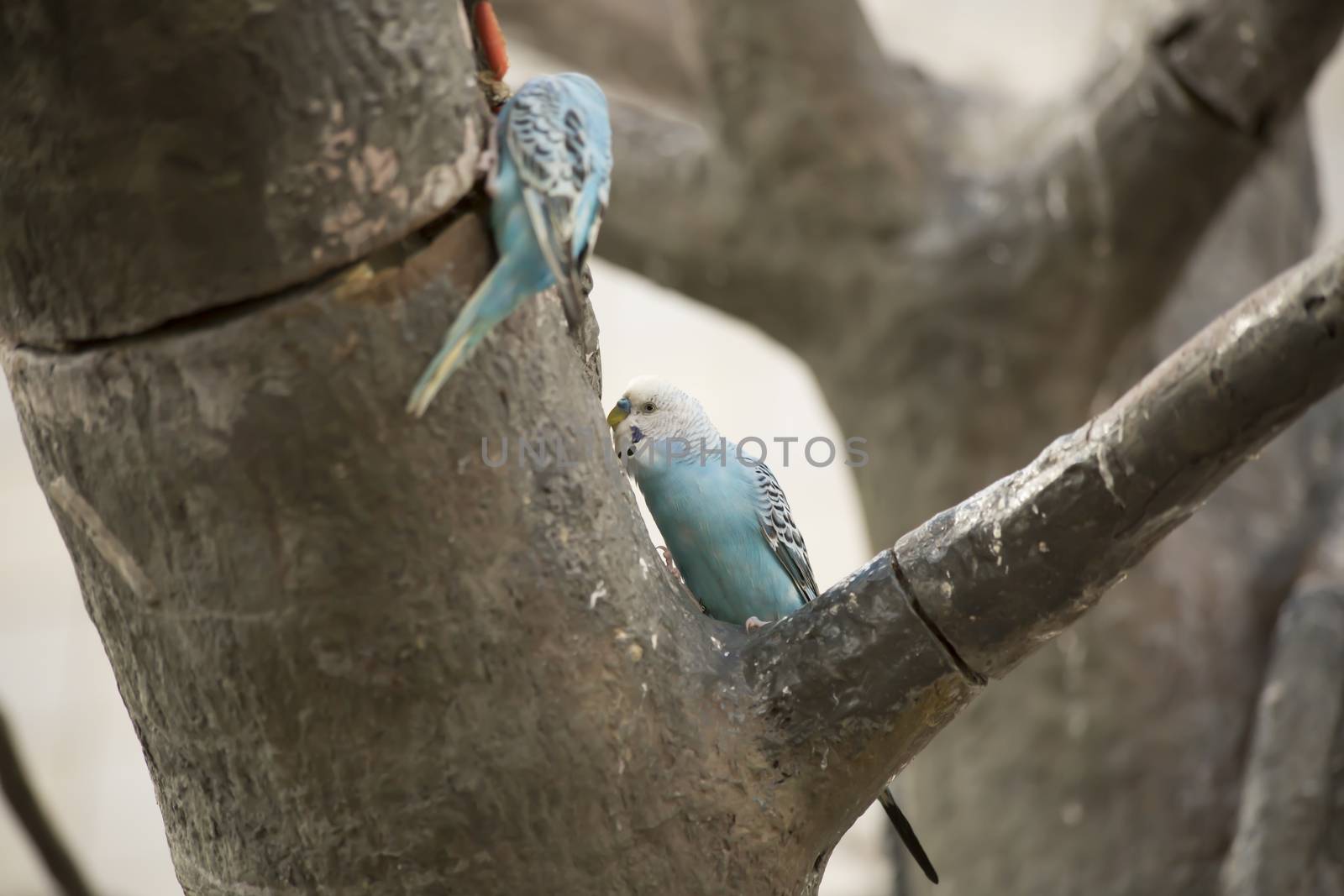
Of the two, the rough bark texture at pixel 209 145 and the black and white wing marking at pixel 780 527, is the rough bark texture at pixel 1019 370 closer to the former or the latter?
the black and white wing marking at pixel 780 527

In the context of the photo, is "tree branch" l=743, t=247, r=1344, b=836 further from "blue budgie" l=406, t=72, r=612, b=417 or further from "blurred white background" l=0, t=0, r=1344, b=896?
"blurred white background" l=0, t=0, r=1344, b=896

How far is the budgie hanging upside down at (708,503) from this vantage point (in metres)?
1.68

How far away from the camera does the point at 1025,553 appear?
118 centimetres

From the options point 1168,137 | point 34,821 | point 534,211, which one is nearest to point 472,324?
point 534,211

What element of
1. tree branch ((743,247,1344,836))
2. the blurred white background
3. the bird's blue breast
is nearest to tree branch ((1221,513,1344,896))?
the bird's blue breast

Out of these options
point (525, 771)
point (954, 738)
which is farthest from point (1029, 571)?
point (954, 738)

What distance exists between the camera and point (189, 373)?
1102mm

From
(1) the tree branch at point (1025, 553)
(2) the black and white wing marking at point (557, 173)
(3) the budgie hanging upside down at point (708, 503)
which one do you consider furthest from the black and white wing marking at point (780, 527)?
(2) the black and white wing marking at point (557, 173)

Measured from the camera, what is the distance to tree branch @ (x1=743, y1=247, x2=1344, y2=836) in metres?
1.07

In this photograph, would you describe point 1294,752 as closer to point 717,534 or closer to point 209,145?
point 717,534

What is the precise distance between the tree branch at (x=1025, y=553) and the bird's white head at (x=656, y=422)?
41 centimetres

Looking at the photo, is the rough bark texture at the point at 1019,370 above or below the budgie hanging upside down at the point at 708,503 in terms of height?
below

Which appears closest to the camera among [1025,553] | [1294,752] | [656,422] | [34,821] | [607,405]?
[1025,553]

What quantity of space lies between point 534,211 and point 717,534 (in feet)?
2.31
